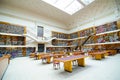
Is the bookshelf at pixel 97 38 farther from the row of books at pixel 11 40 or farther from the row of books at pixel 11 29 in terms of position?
the row of books at pixel 11 29

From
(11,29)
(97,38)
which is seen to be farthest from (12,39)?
(97,38)

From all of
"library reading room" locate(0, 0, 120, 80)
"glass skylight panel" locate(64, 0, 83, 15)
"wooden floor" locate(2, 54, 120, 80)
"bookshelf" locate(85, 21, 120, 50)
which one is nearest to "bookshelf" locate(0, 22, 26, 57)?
"library reading room" locate(0, 0, 120, 80)

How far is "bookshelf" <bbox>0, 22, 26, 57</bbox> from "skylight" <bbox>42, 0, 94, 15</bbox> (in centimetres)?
562

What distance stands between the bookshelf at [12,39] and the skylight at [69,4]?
5.62 meters

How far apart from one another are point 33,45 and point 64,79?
33.0 feet

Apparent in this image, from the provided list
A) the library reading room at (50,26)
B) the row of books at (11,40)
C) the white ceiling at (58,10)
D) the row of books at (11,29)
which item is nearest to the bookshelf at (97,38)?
the library reading room at (50,26)

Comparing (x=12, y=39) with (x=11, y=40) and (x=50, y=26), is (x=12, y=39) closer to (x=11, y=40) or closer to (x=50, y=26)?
(x=11, y=40)

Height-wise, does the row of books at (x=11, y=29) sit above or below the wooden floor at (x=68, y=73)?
above

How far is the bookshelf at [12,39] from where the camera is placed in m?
9.30

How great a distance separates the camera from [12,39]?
10.1 m

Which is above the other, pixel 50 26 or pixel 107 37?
pixel 50 26

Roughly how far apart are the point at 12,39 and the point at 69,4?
965 centimetres

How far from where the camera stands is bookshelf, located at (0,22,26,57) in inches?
366

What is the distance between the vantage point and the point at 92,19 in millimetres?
12789
